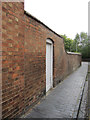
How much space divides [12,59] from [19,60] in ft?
1.08

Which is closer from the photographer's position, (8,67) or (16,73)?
(8,67)

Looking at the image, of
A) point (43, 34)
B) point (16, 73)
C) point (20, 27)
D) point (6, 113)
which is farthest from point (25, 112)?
point (43, 34)

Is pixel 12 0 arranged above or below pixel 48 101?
above

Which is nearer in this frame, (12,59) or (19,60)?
(12,59)

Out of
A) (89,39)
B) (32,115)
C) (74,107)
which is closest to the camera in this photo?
(32,115)

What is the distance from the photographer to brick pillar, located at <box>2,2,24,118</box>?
2678mm

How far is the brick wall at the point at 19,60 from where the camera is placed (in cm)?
272

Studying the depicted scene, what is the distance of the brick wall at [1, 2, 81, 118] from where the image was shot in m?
2.72

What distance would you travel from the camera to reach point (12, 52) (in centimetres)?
293

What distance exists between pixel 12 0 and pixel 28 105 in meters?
3.02

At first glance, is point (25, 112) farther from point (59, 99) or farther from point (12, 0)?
→ point (12, 0)

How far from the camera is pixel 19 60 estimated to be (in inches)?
128

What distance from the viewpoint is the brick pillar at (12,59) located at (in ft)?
8.79

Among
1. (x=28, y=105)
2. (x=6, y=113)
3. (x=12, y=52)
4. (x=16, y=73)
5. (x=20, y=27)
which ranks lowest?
(x=28, y=105)
